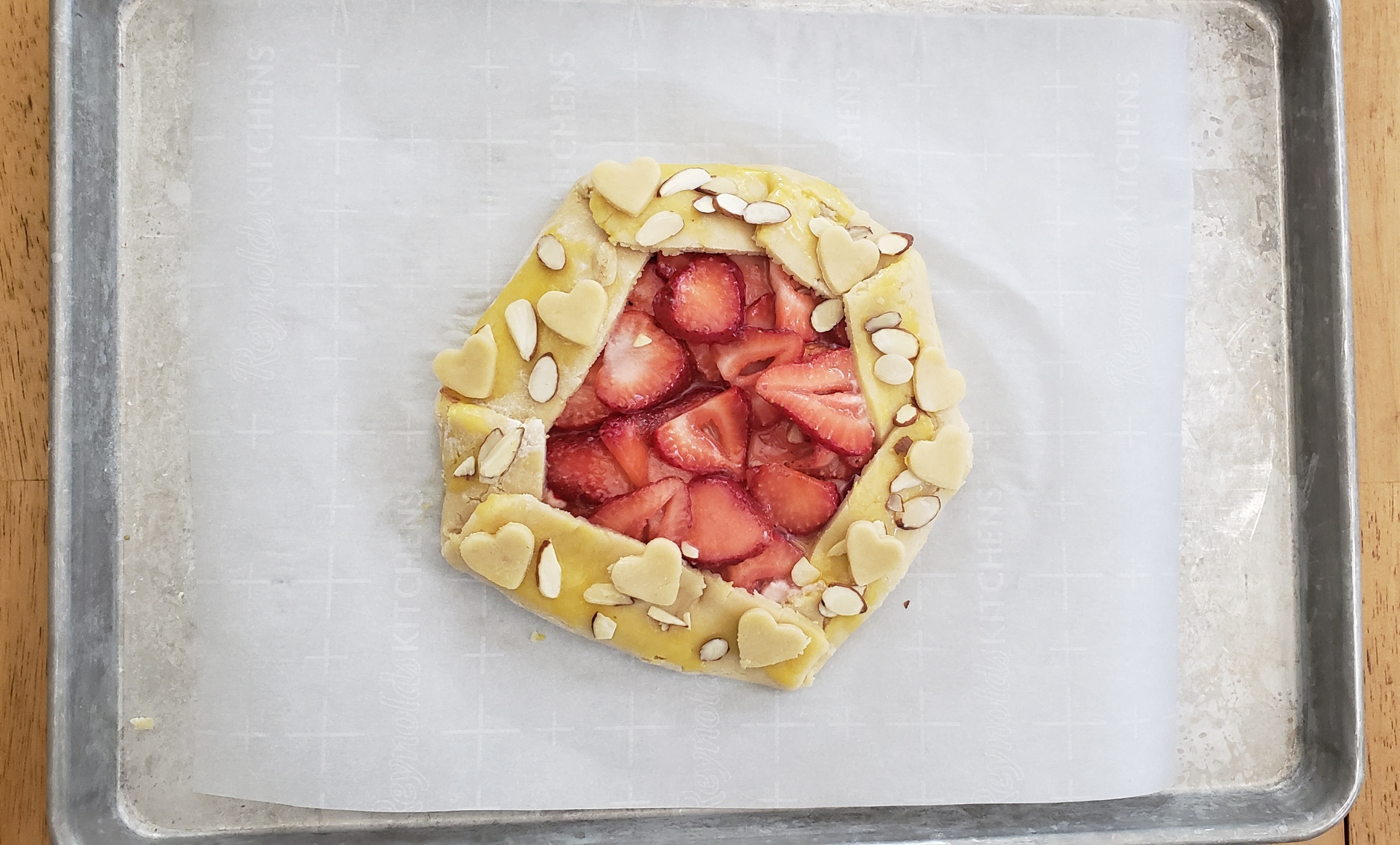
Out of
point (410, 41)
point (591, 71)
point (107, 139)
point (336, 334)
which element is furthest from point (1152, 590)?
point (107, 139)

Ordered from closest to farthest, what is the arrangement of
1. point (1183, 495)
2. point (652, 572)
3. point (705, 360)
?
point (652, 572) < point (705, 360) < point (1183, 495)

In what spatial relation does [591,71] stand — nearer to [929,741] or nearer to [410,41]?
[410,41]

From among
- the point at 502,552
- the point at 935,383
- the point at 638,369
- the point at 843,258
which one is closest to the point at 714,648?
the point at 502,552

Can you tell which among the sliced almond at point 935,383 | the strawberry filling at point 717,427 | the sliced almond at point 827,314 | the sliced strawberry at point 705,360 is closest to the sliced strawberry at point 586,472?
the strawberry filling at point 717,427

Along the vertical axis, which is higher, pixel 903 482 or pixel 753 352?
pixel 753 352

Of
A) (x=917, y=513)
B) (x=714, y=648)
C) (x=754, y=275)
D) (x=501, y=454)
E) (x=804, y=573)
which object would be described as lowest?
(x=714, y=648)

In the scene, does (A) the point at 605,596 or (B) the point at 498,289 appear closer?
(A) the point at 605,596

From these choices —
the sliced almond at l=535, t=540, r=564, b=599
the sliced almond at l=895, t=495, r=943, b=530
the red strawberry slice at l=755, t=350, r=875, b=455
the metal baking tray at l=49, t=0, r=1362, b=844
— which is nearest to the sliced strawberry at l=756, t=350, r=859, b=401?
the red strawberry slice at l=755, t=350, r=875, b=455

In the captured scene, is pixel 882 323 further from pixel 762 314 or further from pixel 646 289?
pixel 646 289
